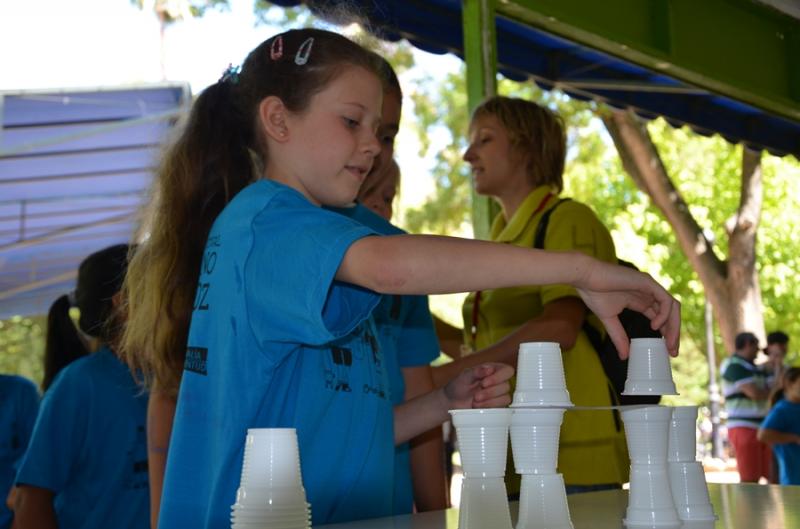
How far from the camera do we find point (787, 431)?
6.82m

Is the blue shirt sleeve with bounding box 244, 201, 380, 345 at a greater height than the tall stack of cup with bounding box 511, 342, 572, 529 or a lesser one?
greater

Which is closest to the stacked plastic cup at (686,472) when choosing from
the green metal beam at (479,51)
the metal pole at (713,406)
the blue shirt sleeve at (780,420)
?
the green metal beam at (479,51)

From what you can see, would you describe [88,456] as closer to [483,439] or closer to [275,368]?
[275,368]

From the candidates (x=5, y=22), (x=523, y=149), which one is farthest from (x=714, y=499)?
(x=5, y=22)

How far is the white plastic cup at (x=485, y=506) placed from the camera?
126 centimetres

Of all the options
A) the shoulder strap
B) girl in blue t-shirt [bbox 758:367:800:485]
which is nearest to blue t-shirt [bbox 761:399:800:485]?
girl in blue t-shirt [bbox 758:367:800:485]

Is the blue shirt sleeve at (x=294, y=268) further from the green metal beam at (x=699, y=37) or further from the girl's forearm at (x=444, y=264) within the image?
the green metal beam at (x=699, y=37)

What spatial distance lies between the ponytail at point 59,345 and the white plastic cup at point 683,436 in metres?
2.45

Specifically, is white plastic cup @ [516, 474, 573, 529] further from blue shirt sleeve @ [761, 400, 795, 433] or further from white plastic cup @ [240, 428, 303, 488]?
blue shirt sleeve @ [761, 400, 795, 433]

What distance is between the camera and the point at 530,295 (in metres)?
2.90

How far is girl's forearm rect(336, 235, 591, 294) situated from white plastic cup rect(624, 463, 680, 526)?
0.28 metres

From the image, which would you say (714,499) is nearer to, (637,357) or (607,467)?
(637,357)

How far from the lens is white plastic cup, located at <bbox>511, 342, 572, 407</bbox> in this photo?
1.38 m

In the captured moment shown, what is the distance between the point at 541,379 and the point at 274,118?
78cm
